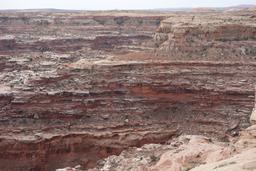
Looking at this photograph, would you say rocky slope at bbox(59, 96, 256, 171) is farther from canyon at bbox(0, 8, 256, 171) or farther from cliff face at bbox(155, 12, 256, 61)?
cliff face at bbox(155, 12, 256, 61)

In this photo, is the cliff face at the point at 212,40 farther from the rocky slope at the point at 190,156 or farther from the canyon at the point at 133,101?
the rocky slope at the point at 190,156

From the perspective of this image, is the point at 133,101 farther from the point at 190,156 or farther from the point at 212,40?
the point at 190,156

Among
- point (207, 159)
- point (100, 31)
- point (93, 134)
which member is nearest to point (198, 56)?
point (93, 134)

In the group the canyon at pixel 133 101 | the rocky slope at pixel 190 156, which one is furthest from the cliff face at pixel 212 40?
the rocky slope at pixel 190 156

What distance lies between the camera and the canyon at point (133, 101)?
26250 mm

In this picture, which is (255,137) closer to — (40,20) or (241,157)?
(241,157)

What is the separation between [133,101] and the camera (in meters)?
29.2

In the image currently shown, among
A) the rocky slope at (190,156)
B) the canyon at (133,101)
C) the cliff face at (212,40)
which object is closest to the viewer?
the rocky slope at (190,156)

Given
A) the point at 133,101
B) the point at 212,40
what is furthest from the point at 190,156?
the point at 212,40

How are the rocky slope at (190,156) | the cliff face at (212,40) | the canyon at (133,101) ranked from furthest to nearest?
the cliff face at (212,40)
the canyon at (133,101)
the rocky slope at (190,156)

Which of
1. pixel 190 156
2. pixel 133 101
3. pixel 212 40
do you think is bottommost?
pixel 133 101

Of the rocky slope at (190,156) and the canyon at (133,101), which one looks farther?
the canyon at (133,101)

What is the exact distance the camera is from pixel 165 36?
41.6 meters

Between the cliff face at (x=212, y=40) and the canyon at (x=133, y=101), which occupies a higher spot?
the cliff face at (x=212, y=40)
